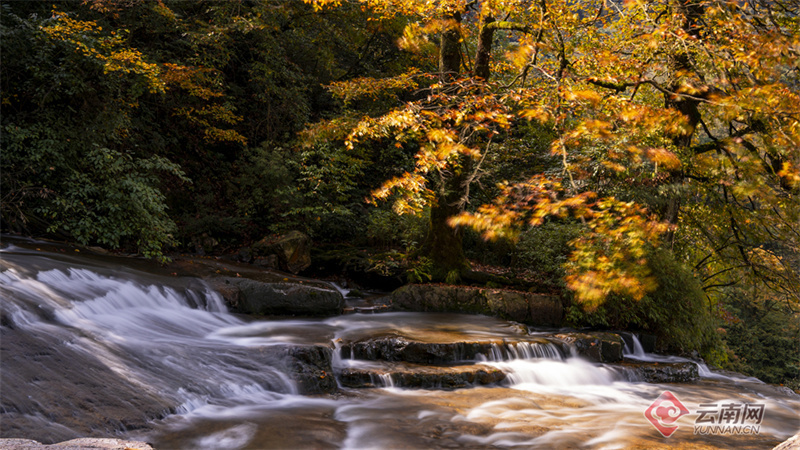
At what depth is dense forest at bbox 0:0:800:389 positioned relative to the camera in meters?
5.42

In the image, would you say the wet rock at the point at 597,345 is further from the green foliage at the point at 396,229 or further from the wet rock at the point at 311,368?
the green foliage at the point at 396,229

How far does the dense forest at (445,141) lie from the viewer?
542 centimetres

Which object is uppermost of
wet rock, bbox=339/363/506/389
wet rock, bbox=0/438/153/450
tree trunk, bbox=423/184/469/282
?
tree trunk, bbox=423/184/469/282

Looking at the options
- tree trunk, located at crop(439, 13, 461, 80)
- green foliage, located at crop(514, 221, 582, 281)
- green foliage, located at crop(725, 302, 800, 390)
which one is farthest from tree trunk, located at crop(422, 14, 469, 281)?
green foliage, located at crop(725, 302, 800, 390)

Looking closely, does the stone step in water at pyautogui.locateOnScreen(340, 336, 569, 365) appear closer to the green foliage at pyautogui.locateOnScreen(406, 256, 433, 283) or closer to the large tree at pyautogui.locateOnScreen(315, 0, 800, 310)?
the large tree at pyautogui.locateOnScreen(315, 0, 800, 310)

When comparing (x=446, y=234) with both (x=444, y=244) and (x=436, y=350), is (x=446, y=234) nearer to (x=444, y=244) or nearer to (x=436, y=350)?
(x=444, y=244)

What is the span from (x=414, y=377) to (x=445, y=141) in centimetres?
296

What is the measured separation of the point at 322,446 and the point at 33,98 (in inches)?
349

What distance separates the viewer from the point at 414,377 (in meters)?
6.06

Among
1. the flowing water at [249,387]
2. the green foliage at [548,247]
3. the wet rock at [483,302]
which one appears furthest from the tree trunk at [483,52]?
the flowing water at [249,387]

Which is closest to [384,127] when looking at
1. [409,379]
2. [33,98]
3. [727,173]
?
[409,379]

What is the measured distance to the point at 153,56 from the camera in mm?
11914

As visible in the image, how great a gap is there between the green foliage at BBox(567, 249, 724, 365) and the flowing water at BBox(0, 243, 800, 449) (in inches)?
48.1

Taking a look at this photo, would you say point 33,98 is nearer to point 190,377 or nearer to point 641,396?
point 190,377
